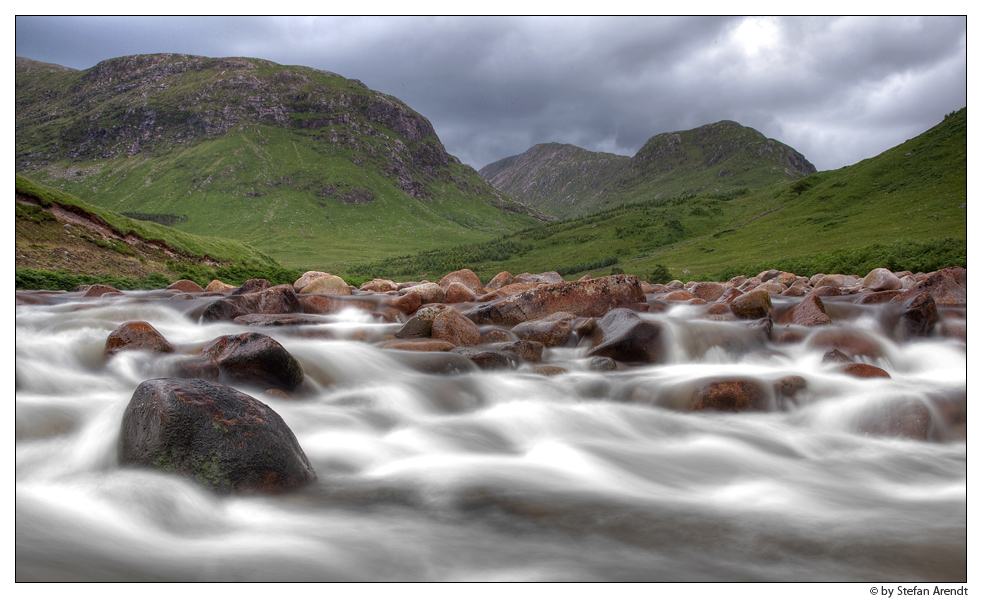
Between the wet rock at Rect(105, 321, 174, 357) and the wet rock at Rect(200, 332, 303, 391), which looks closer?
the wet rock at Rect(200, 332, 303, 391)

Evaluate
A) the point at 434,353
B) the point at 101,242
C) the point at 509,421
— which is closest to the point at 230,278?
the point at 101,242

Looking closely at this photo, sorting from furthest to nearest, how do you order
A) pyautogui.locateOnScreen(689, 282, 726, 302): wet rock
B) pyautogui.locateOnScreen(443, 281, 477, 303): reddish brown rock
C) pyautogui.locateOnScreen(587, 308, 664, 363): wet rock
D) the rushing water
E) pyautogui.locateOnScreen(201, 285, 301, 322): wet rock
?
pyautogui.locateOnScreen(689, 282, 726, 302): wet rock, pyautogui.locateOnScreen(443, 281, 477, 303): reddish brown rock, pyautogui.locateOnScreen(201, 285, 301, 322): wet rock, pyautogui.locateOnScreen(587, 308, 664, 363): wet rock, the rushing water

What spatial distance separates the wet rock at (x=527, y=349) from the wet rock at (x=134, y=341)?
6.57 meters

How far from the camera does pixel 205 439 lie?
4938 mm

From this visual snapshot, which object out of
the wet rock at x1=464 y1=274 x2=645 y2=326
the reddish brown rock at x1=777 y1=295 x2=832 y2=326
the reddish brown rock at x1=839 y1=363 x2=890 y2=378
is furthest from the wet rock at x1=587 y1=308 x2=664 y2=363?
the reddish brown rock at x1=777 y1=295 x2=832 y2=326

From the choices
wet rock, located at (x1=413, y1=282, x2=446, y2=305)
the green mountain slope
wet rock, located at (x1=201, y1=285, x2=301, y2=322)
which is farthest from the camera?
the green mountain slope

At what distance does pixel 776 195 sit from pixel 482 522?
102627 mm

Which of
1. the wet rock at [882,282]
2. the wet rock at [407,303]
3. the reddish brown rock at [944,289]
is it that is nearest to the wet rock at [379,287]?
the wet rock at [407,303]

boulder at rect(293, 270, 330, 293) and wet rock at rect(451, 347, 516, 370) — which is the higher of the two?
boulder at rect(293, 270, 330, 293)

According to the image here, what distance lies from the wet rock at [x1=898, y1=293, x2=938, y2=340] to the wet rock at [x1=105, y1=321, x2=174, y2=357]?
16063mm

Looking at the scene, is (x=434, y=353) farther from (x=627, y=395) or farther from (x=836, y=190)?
(x=836, y=190)

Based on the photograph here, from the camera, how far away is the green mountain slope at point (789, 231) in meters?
40.2

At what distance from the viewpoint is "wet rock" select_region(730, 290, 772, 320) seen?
14.5 meters

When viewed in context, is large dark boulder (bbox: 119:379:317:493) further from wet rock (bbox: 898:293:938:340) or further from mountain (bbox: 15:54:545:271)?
mountain (bbox: 15:54:545:271)
